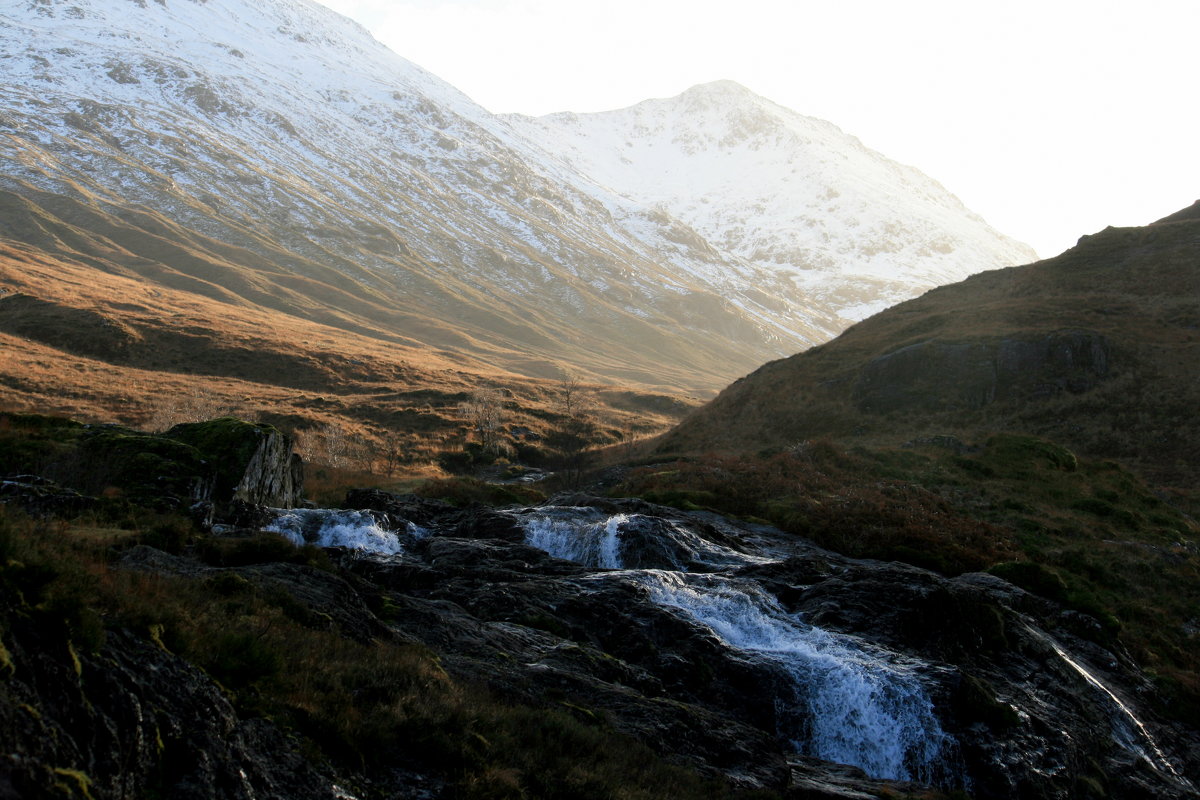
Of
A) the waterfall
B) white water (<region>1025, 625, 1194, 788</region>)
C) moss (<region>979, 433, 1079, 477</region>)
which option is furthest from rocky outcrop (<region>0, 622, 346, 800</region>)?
moss (<region>979, 433, 1079, 477</region>)

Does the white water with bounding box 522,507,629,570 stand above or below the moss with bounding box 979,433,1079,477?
below

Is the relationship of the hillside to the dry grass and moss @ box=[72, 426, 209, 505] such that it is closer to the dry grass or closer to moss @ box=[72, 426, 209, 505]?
the dry grass

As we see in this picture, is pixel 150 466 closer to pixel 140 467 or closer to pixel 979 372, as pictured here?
pixel 140 467

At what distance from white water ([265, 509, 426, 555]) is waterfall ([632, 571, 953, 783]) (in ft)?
37.3

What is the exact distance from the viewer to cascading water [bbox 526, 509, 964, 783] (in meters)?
14.4

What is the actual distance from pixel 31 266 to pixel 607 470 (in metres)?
128

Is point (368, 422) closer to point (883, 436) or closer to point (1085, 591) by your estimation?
point (883, 436)

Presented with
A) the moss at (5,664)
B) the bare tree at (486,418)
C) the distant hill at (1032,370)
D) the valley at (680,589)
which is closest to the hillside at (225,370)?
the bare tree at (486,418)

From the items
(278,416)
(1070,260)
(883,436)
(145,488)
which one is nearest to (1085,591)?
(883,436)

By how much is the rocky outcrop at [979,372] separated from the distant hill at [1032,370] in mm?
96

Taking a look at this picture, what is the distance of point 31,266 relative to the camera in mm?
122562

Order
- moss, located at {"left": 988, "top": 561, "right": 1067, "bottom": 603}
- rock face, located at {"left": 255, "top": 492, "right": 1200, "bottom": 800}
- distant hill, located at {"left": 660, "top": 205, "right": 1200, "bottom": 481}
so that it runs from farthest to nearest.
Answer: distant hill, located at {"left": 660, "top": 205, "right": 1200, "bottom": 481}
moss, located at {"left": 988, "top": 561, "right": 1067, "bottom": 603}
rock face, located at {"left": 255, "top": 492, "right": 1200, "bottom": 800}

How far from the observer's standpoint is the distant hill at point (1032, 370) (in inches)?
1548

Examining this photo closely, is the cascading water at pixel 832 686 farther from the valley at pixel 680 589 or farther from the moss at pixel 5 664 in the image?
the moss at pixel 5 664
